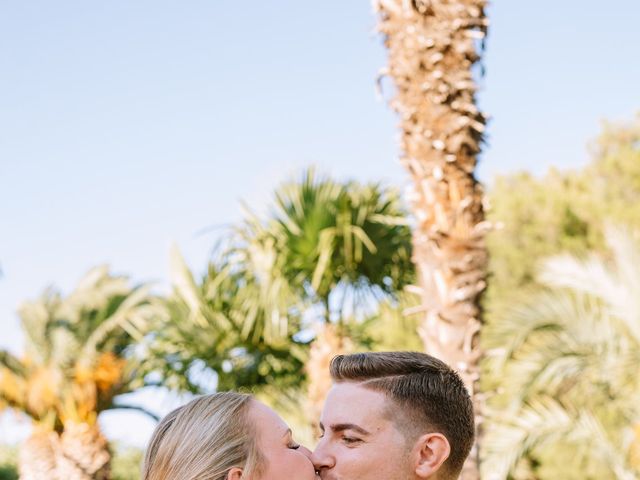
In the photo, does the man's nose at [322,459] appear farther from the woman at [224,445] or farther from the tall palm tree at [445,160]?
the tall palm tree at [445,160]

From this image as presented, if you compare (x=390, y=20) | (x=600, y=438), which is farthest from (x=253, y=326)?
(x=390, y=20)

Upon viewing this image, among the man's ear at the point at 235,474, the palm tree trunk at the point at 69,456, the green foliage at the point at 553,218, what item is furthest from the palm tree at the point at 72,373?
the man's ear at the point at 235,474

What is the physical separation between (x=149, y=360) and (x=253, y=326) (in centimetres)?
245

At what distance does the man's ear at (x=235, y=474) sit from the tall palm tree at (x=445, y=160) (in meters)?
3.95

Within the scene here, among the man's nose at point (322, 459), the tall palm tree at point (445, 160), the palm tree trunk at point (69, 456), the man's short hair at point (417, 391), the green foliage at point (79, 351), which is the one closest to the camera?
the man's nose at point (322, 459)

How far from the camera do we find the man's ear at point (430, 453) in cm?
294

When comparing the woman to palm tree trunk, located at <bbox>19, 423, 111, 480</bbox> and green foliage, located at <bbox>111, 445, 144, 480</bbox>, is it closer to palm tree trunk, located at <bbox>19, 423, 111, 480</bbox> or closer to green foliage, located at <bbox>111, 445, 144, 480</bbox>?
palm tree trunk, located at <bbox>19, 423, 111, 480</bbox>

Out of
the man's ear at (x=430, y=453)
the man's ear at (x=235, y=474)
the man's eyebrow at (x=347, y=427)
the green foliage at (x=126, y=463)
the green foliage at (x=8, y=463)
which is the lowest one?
the green foliage at (x=126, y=463)

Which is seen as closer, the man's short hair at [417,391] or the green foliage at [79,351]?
the man's short hair at [417,391]

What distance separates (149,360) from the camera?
14.0 metres

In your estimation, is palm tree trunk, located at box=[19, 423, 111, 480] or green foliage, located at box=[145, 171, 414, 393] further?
palm tree trunk, located at box=[19, 423, 111, 480]

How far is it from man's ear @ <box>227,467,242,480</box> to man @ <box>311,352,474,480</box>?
1.04 ft

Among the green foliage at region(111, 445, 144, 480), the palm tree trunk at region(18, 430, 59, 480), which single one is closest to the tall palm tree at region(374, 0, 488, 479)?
the palm tree trunk at region(18, 430, 59, 480)

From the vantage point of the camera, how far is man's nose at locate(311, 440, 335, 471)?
288 centimetres
